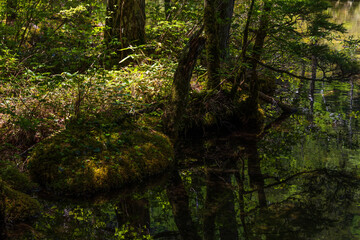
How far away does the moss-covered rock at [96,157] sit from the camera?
15.0 ft

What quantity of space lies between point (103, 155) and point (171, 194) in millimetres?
1261

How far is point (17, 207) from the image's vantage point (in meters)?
3.58

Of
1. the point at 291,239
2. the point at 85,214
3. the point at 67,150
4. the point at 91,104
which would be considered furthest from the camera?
the point at 91,104

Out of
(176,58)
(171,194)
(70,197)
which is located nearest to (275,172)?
(171,194)

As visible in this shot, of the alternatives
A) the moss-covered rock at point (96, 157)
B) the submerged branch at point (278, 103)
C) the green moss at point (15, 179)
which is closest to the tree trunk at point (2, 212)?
the green moss at point (15, 179)

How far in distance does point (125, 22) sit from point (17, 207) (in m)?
6.27

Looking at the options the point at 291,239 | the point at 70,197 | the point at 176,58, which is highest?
the point at 176,58

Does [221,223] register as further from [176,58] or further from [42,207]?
[176,58]

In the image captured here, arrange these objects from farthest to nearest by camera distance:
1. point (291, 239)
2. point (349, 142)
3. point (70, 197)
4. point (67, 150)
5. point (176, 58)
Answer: point (176, 58), point (349, 142), point (67, 150), point (70, 197), point (291, 239)

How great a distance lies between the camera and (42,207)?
3.95 m

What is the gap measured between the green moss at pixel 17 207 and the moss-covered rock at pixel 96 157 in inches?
28.1

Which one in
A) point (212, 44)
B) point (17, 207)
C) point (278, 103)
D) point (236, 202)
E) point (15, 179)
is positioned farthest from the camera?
point (278, 103)

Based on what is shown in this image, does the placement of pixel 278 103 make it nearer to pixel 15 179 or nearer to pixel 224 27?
pixel 224 27

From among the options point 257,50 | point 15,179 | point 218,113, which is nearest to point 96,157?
point 15,179
